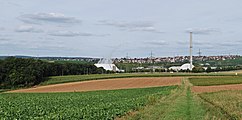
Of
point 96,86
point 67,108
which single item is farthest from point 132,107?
point 96,86

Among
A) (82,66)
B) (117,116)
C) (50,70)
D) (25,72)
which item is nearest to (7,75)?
(25,72)

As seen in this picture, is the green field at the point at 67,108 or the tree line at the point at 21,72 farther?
the tree line at the point at 21,72

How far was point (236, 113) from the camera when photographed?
21688 mm

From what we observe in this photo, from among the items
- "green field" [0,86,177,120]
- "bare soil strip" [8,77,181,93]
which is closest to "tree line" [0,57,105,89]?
"bare soil strip" [8,77,181,93]

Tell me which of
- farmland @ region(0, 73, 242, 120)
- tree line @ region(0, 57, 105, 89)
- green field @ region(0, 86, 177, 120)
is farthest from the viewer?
tree line @ region(0, 57, 105, 89)

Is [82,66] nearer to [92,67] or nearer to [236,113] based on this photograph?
[92,67]

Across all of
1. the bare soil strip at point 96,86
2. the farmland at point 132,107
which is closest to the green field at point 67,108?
the farmland at point 132,107

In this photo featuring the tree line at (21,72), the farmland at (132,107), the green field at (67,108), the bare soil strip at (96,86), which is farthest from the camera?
the tree line at (21,72)

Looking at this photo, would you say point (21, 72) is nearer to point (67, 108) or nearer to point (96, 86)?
point (96, 86)

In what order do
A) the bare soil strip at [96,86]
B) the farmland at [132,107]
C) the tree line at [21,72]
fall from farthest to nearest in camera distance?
the tree line at [21,72] < the bare soil strip at [96,86] < the farmland at [132,107]

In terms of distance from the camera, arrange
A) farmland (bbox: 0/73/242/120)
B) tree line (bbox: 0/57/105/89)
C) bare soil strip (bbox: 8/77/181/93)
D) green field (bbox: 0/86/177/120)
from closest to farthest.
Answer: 1. green field (bbox: 0/86/177/120)
2. farmland (bbox: 0/73/242/120)
3. bare soil strip (bbox: 8/77/181/93)
4. tree line (bbox: 0/57/105/89)

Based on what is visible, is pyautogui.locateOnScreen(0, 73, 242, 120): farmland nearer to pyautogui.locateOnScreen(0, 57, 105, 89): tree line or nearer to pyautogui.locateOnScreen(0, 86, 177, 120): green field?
pyautogui.locateOnScreen(0, 86, 177, 120): green field

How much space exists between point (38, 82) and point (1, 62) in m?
14.7

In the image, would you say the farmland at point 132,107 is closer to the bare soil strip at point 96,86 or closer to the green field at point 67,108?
the green field at point 67,108
